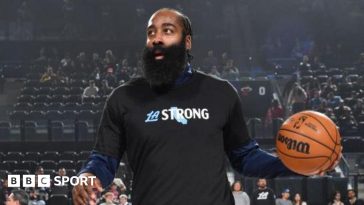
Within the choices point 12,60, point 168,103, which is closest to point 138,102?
point 168,103

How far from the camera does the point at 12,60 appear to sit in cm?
2667

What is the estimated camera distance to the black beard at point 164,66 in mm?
3672

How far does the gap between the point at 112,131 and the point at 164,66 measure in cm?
37

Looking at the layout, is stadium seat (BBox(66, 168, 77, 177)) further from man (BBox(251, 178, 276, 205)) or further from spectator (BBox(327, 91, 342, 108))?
spectator (BBox(327, 91, 342, 108))

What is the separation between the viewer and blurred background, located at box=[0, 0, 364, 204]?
18266 mm

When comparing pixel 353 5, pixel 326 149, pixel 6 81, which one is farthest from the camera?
pixel 353 5

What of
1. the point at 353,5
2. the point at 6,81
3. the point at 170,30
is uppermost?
the point at 170,30

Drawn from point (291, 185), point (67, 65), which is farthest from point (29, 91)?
point (291, 185)

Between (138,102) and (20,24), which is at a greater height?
(138,102)

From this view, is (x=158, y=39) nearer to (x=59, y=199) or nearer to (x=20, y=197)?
(x=20, y=197)

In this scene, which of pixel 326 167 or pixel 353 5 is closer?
pixel 326 167

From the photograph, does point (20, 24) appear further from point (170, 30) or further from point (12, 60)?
point (170, 30)

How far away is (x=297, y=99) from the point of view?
2034 centimetres

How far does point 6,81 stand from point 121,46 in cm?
436
